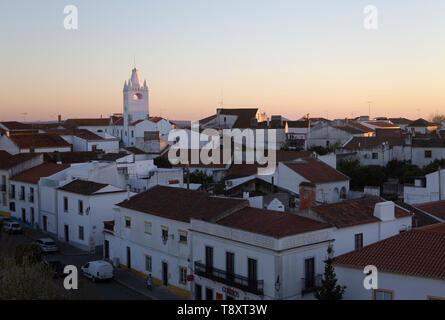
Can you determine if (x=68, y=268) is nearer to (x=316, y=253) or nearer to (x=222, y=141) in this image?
(x=316, y=253)

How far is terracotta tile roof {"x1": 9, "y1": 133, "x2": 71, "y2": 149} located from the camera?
59.2m

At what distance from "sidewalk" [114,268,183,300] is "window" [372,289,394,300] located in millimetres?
9986

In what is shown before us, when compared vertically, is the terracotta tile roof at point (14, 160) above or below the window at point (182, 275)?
above

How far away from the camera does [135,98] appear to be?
3733 inches

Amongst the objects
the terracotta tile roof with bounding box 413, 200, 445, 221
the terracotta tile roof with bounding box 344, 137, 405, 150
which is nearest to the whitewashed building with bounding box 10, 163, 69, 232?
the terracotta tile roof with bounding box 413, 200, 445, 221

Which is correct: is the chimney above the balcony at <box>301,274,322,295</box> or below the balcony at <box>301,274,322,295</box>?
above

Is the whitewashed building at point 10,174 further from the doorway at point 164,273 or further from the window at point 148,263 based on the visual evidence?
the doorway at point 164,273

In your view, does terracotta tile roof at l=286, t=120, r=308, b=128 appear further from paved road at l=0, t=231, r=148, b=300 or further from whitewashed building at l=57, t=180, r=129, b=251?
paved road at l=0, t=231, r=148, b=300

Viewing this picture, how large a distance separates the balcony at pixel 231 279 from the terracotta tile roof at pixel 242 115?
60156 millimetres

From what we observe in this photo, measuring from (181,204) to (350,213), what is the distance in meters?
8.54

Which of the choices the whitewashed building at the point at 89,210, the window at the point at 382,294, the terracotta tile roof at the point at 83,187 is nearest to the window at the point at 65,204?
the whitewashed building at the point at 89,210

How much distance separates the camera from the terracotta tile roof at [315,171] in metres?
42.1

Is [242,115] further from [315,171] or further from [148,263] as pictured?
[148,263]
